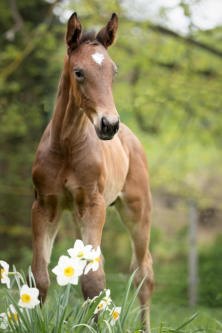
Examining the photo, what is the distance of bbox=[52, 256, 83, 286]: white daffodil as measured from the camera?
2.73 m

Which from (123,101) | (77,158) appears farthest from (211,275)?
(77,158)

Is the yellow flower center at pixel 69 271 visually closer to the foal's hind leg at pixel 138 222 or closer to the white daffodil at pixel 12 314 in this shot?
the white daffodil at pixel 12 314

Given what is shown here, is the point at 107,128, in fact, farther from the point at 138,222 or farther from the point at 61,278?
the point at 138,222

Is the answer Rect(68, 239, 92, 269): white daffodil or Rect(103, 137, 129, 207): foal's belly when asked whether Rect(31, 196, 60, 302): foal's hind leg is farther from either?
Rect(68, 239, 92, 269): white daffodil

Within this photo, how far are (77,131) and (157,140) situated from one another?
870 centimetres

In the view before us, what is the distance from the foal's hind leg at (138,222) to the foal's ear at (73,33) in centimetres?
166

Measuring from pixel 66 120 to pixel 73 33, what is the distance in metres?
0.65

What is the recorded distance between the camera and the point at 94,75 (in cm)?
328

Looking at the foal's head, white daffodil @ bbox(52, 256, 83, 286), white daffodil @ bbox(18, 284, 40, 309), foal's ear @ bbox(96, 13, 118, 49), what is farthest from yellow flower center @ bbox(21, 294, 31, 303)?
foal's ear @ bbox(96, 13, 118, 49)

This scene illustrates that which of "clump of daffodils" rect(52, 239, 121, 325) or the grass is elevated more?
"clump of daffodils" rect(52, 239, 121, 325)

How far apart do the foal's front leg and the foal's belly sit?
369mm

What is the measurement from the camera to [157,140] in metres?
12.3

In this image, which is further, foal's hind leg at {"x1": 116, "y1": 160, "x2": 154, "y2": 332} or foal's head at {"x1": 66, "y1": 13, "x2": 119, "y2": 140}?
foal's hind leg at {"x1": 116, "y1": 160, "x2": 154, "y2": 332}

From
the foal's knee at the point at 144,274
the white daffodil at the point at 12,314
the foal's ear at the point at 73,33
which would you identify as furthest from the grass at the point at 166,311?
the foal's ear at the point at 73,33
